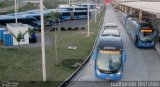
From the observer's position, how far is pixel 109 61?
71.2 feet

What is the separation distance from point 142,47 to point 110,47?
44.5 ft

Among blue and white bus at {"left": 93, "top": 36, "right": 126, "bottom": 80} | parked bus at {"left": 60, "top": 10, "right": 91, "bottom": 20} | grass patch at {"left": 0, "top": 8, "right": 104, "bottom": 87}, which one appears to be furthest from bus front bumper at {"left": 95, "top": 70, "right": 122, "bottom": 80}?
parked bus at {"left": 60, "top": 10, "right": 91, "bottom": 20}

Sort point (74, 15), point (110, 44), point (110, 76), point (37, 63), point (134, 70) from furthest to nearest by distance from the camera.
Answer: point (74, 15), point (37, 63), point (134, 70), point (110, 44), point (110, 76)

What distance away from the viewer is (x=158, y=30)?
3812 cm

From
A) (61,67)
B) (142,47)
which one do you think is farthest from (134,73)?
(142,47)

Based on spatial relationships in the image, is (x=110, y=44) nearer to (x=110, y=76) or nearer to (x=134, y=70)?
(x=110, y=76)

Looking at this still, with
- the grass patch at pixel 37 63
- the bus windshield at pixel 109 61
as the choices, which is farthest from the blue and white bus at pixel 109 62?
the grass patch at pixel 37 63

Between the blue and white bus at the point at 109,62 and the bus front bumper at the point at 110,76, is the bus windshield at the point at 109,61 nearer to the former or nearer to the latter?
the blue and white bus at the point at 109,62

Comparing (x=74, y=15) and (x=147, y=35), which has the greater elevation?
(x=74, y=15)

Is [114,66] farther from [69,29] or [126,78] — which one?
[69,29]

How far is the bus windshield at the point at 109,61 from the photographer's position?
852 inches

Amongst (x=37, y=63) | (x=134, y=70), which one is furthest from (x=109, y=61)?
(x=37, y=63)

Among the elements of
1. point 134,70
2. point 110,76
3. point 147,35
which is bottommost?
point 134,70

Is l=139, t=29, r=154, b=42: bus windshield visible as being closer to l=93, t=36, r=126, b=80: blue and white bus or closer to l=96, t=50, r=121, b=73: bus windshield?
l=93, t=36, r=126, b=80: blue and white bus
